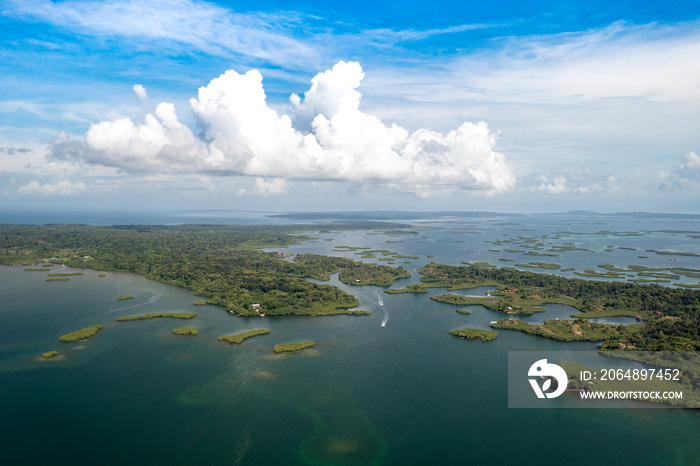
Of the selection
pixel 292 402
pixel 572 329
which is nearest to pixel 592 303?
pixel 572 329

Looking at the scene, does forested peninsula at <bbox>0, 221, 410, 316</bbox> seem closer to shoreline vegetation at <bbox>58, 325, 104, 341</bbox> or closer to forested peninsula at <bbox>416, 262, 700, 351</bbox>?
forested peninsula at <bbox>416, 262, 700, 351</bbox>

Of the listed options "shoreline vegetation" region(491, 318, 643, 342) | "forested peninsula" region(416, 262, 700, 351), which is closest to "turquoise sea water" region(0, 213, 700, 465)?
"shoreline vegetation" region(491, 318, 643, 342)

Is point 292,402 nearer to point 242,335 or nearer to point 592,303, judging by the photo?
point 242,335

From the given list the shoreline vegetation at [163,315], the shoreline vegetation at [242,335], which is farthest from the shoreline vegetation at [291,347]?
the shoreline vegetation at [163,315]

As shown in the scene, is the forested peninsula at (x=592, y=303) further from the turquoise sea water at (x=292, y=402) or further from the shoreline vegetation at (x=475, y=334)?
the turquoise sea water at (x=292, y=402)

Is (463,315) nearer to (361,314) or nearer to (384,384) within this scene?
(361,314)

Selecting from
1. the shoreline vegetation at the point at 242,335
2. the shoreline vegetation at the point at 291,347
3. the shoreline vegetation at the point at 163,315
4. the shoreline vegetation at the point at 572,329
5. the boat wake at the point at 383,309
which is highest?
the shoreline vegetation at the point at 163,315
